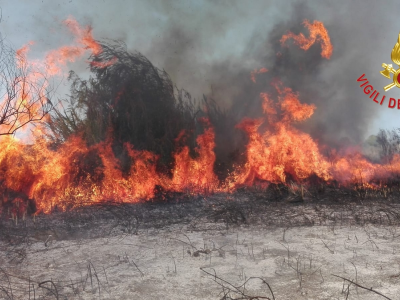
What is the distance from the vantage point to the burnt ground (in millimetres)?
4336

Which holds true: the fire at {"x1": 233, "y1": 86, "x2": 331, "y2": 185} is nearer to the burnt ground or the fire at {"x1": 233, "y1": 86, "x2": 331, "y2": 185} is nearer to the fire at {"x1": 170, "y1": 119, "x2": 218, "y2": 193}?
the fire at {"x1": 170, "y1": 119, "x2": 218, "y2": 193}

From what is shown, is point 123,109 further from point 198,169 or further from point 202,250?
point 202,250

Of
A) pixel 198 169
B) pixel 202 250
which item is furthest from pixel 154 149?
pixel 202 250

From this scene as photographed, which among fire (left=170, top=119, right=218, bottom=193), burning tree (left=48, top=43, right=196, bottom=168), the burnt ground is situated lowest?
the burnt ground

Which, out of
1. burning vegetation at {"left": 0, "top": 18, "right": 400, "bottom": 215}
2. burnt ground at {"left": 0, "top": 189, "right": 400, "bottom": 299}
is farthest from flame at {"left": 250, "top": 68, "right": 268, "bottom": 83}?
burnt ground at {"left": 0, "top": 189, "right": 400, "bottom": 299}

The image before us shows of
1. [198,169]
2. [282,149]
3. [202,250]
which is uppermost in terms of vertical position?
[282,149]

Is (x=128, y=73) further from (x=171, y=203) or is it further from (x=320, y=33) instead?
(x=320, y=33)

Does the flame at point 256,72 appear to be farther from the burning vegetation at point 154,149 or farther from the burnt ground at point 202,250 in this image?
the burnt ground at point 202,250

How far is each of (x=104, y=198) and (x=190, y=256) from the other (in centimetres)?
561

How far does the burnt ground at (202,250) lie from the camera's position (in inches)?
171

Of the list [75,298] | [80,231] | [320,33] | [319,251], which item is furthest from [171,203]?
[320,33]

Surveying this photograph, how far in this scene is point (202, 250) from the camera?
5816 mm

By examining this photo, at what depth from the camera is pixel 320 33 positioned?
44.1 feet

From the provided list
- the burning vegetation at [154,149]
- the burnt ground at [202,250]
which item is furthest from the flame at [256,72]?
the burnt ground at [202,250]
